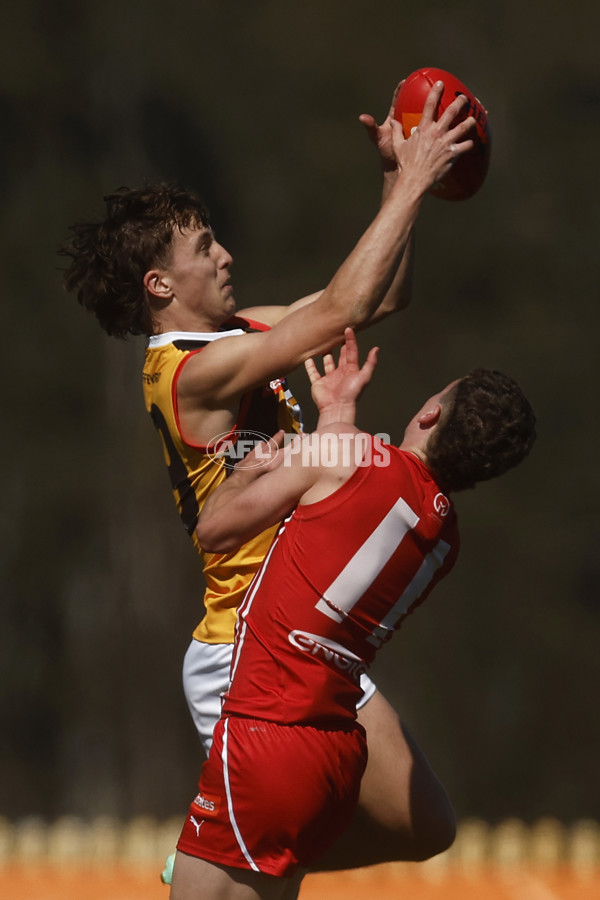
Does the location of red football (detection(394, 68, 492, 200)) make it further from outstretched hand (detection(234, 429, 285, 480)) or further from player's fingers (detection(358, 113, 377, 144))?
outstretched hand (detection(234, 429, 285, 480))

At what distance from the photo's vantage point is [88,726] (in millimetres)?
6930

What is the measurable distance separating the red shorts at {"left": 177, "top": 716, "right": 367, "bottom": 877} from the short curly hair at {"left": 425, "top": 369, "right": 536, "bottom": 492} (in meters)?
0.63

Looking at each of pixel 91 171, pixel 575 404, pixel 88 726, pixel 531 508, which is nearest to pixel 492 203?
pixel 575 404

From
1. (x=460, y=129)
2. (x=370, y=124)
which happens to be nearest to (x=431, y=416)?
(x=460, y=129)

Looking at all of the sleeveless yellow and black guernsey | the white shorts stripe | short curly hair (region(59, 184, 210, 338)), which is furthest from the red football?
the white shorts stripe

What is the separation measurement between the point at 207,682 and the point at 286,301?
170 inches

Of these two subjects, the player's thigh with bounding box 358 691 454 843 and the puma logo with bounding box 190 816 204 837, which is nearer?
the puma logo with bounding box 190 816 204 837

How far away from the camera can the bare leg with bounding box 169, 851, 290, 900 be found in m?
2.43

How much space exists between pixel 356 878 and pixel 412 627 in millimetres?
1929

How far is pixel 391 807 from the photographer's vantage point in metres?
3.02

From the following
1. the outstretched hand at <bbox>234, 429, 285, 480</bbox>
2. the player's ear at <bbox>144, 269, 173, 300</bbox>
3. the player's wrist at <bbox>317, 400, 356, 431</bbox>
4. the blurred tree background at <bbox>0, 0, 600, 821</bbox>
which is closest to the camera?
the player's wrist at <bbox>317, 400, 356, 431</bbox>

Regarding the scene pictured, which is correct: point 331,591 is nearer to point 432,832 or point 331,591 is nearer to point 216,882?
point 216,882

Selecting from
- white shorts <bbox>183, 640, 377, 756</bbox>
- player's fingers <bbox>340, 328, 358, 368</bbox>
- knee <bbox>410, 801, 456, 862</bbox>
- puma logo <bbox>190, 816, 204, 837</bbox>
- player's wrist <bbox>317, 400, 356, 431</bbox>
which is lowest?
knee <bbox>410, 801, 456, 862</bbox>

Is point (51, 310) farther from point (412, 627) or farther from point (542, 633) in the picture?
point (542, 633)
